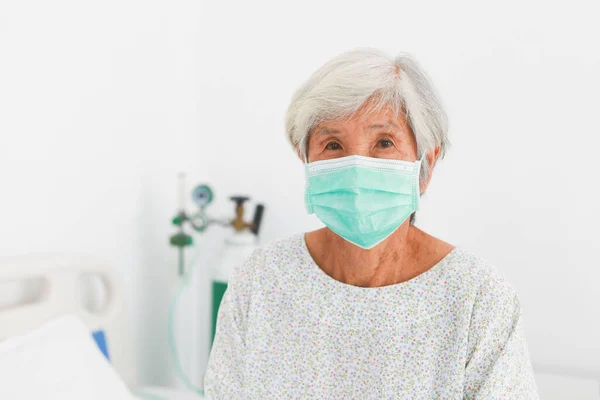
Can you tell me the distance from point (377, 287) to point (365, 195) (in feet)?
0.69

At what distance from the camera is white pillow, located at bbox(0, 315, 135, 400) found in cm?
141

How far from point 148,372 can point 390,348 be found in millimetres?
1482

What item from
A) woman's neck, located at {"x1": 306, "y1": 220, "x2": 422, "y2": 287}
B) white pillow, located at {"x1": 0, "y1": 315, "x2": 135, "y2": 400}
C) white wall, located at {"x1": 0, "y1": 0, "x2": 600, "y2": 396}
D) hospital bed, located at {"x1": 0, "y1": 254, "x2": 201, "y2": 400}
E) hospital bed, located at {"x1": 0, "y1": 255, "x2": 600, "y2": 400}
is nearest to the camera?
woman's neck, located at {"x1": 306, "y1": 220, "x2": 422, "y2": 287}

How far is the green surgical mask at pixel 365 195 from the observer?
115cm

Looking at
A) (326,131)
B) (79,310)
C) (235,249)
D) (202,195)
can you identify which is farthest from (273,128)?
(326,131)

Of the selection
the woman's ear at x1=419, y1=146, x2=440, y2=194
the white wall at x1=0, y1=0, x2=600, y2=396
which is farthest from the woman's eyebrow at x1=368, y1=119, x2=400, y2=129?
the white wall at x1=0, y1=0, x2=600, y2=396

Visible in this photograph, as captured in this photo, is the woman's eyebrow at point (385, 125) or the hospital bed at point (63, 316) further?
the hospital bed at point (63, 316)

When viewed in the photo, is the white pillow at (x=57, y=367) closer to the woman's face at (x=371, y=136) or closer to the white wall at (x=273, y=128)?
the white wall at (x=273, y=128)

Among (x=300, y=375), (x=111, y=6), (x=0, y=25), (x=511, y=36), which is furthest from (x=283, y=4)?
(x=300, y=375)

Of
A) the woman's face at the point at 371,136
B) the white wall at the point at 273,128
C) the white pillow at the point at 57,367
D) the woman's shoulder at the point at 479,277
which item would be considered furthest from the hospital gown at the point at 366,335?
the white wall at the point at 273,128

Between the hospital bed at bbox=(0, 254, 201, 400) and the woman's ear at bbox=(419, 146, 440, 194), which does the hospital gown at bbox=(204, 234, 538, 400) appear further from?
the hospital bed at bbox=(0, 254, 201, 400)

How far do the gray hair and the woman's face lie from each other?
13 mm

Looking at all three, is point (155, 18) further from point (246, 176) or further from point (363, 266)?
point (363, 266)

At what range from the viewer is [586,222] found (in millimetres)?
1765
